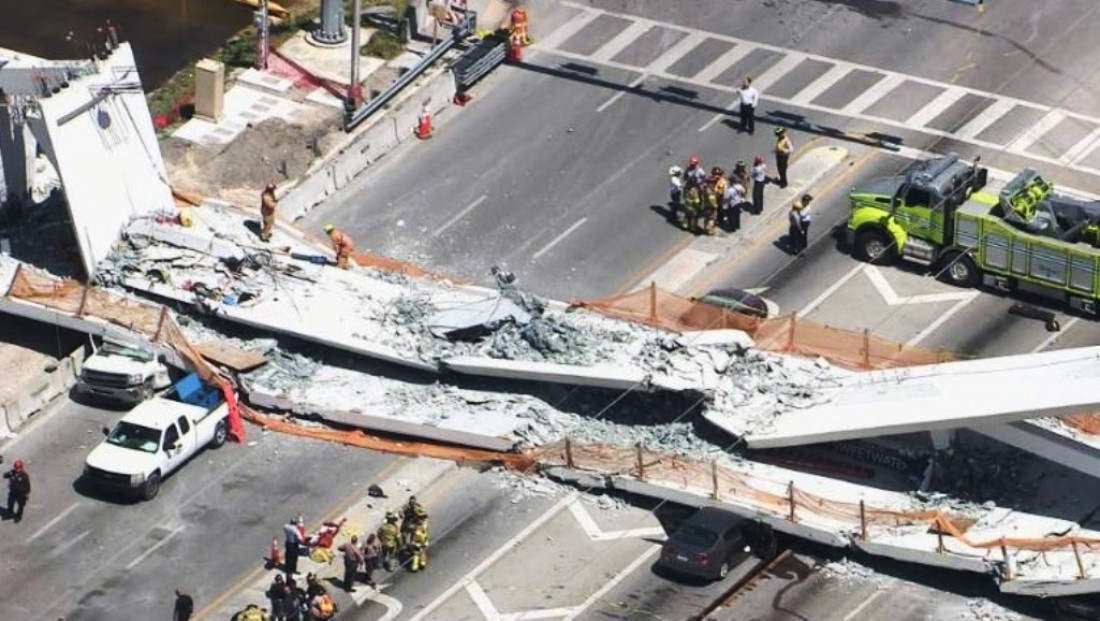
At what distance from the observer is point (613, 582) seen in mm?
58094

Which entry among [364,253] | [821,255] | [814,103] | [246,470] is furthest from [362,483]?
[814,103]

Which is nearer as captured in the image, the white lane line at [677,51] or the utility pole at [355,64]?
the utility pole at [355,64]

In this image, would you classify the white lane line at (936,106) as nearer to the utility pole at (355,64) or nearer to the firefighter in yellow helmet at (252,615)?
the utility pole at (355,64)

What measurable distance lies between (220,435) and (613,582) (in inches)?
398

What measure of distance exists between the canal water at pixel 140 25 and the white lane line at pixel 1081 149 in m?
22.9

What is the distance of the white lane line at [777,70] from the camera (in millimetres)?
76062

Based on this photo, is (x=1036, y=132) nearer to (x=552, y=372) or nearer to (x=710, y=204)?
(x=710, y=204)

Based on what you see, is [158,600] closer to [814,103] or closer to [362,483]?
[362,483]

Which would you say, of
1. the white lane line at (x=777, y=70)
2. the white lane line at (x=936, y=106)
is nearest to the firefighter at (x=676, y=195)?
the white lane line at (x=777, y=70)

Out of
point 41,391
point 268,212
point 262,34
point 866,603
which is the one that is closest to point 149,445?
point 41,391

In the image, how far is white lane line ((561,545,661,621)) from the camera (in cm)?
5734

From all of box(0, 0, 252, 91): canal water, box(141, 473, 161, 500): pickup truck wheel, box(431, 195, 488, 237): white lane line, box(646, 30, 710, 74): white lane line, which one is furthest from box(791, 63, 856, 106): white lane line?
box(141, 473, 161, 500): pickup truck wheel

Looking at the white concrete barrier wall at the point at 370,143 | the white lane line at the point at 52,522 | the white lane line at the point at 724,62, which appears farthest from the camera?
the white lane line at the point at 724,62

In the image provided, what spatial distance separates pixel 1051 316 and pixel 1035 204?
8.67ft
